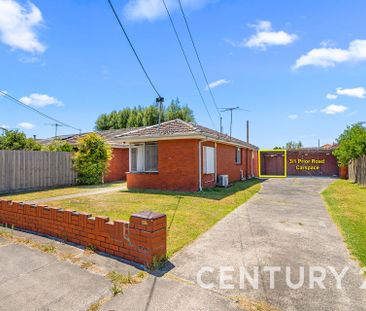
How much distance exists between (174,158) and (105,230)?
8256 mm

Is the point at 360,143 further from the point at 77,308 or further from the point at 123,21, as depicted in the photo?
the point at 77,308

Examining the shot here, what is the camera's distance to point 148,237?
11.8ft

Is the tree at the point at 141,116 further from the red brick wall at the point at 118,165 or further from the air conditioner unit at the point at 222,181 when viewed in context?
the air conditioner unit at the point at 222,181

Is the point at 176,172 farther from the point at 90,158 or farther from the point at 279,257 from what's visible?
the point at 279,257

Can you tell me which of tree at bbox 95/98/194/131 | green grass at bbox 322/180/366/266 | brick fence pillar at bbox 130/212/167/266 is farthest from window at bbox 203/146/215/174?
tree at bbox 95/98/194/131

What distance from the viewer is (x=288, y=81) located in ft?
45.9

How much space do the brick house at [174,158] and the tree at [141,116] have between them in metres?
24.3

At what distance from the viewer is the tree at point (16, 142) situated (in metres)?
16.0

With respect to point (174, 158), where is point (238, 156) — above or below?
above

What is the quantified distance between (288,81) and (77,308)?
1474 centimetres

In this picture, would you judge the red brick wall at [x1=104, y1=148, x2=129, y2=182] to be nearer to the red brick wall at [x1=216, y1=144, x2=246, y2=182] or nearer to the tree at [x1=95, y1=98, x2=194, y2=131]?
the red brick wall at [x1=216, y1=144, x2=246, y2=182]

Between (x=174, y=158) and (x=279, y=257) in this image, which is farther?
(x=174, y=158)

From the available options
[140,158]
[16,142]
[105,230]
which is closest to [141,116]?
[16,142]

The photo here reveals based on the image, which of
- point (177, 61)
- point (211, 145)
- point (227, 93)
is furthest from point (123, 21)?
point (227, 93)
